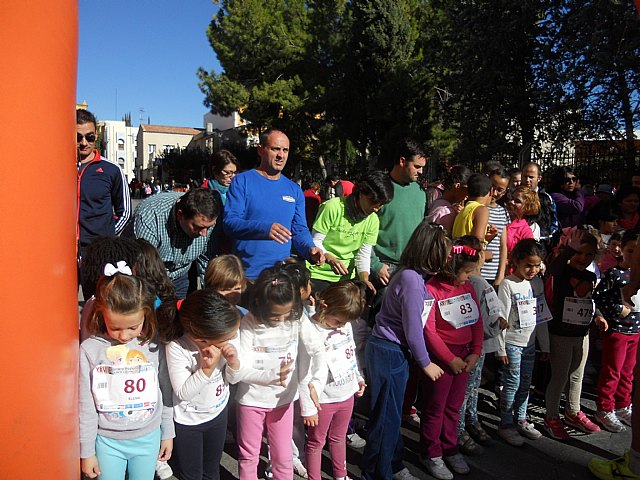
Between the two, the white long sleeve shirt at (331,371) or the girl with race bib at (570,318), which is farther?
the girl with race bib at (570,318)

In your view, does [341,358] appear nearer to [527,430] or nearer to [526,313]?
[526,313]

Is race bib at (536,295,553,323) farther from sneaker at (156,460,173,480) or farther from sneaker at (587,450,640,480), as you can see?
sneaker at (156,460,173,480)

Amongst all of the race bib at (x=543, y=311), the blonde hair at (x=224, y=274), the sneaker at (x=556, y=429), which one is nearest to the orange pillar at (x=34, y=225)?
the blonde hair at (x=224, y=274)

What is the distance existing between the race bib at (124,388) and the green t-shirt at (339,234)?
5.23 feet

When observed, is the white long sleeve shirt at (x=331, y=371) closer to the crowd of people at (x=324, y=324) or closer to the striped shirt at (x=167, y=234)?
the crowd of people at (x=324, y=324)

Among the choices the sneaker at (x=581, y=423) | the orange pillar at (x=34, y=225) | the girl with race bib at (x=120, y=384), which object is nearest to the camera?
the orange pillar at (x=34, y=225)

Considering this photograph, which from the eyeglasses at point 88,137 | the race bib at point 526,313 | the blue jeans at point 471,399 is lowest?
the blue jeans at point 471,399

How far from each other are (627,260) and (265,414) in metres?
2.84

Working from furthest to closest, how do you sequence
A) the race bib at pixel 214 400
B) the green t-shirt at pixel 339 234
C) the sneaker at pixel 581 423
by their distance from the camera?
the sneaker at pixel 581 423 < the green t-shirt at pixel 339 234 < the race bib at pixel 214 400

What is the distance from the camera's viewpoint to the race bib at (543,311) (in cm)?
372

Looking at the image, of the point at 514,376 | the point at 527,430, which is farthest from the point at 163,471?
the point at 527,430

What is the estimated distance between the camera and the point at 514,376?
369 cm

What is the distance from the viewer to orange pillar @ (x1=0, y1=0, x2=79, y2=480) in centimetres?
146

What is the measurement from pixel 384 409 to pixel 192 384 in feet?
3.78
